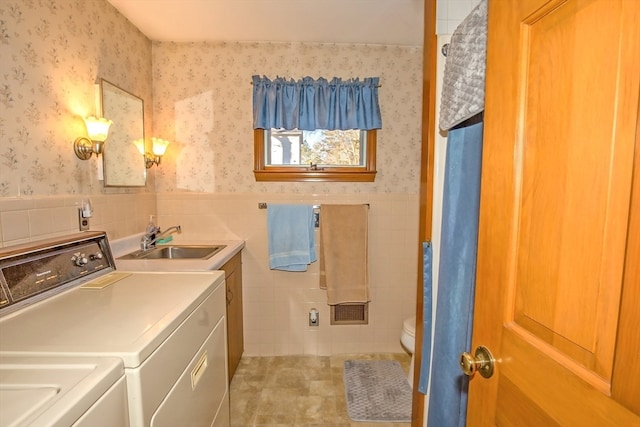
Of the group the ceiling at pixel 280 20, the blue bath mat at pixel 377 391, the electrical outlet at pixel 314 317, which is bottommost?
the blue bath mat at pixel 377 391

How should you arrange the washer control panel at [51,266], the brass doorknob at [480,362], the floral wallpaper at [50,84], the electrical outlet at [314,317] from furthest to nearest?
the electrical outlet at [314,317] < the floral wallpaper at [50,84] < the washer control panel at [51,266] < the brass doorknob at [480,362]

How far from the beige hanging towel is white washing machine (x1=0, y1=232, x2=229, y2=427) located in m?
1.09

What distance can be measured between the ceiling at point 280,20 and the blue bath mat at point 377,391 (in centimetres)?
255

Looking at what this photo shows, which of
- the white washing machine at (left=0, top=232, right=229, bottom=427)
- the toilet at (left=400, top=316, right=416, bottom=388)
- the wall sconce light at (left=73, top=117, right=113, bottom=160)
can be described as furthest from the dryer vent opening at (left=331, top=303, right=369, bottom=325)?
the wall sconce light at (left=73, top=117, right=113, bottom=160)

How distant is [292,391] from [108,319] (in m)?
1.51

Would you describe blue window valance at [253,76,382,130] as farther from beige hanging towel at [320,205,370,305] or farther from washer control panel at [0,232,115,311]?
washer control panel at [0,232,115,311]

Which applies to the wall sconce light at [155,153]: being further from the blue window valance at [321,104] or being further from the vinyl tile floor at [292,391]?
the vinyl tile floor at [292,391]

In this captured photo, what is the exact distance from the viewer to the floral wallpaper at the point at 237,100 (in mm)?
2305

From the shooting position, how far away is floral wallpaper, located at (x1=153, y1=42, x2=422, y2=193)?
2.30m

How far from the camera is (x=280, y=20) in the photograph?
6.60 feet

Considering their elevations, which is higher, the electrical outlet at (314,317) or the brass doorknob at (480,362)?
the brass doorknob at (480,362)

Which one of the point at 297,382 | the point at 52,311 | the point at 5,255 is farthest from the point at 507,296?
the point at 297,382

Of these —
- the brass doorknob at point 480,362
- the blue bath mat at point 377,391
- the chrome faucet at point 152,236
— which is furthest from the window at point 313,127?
the brass doorknob at point 480,362

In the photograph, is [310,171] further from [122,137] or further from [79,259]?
[79,259]
